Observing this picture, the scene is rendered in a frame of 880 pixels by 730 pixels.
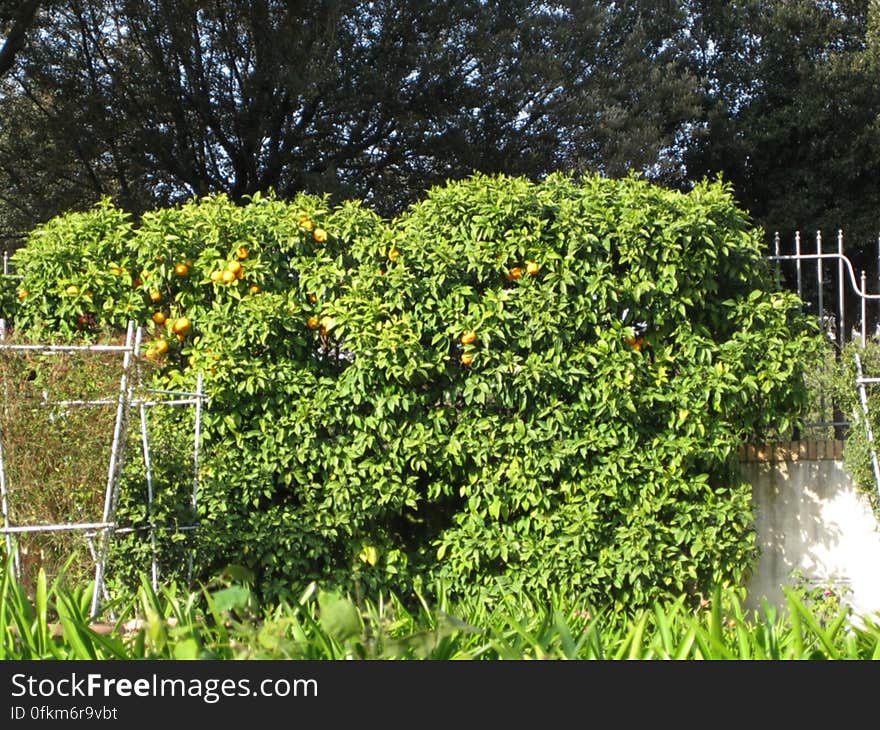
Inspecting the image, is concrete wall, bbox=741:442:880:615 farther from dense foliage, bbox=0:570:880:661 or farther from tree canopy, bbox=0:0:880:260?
tree canopy, bbox=0:0:880:260

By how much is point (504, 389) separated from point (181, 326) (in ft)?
5.57

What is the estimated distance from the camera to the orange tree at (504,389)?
16.4 feet

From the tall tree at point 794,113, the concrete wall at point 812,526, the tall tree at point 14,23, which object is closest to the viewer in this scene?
the concrete wall at point 812,526

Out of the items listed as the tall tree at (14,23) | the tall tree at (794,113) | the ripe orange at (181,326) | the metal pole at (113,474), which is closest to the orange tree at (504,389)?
the ripe orange at (181,326)

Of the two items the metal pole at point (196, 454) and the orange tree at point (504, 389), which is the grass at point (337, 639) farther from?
the orange tree at point (504, 389)

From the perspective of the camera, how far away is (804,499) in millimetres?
5422

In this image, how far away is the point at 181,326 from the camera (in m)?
5.16

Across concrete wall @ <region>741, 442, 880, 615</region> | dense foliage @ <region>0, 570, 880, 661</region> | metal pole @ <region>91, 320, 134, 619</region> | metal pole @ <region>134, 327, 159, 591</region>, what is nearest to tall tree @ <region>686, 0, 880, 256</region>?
concrete wall @ <region>741, 442, 880, 615</region>

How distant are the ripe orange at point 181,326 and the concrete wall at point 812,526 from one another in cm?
308

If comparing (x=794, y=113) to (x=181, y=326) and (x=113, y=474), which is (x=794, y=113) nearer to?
(x=181, y=326)

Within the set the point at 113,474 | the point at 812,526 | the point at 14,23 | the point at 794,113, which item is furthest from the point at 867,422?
the point at 794,113

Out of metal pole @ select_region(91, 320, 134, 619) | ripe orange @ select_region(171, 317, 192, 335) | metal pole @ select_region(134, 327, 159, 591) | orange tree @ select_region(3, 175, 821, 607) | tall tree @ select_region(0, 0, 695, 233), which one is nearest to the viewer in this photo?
metal pole @ select_region(91, 320, 134, 619)

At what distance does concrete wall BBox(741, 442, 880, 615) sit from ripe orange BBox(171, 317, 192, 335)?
3.08 m

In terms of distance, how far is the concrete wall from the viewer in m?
5.32
